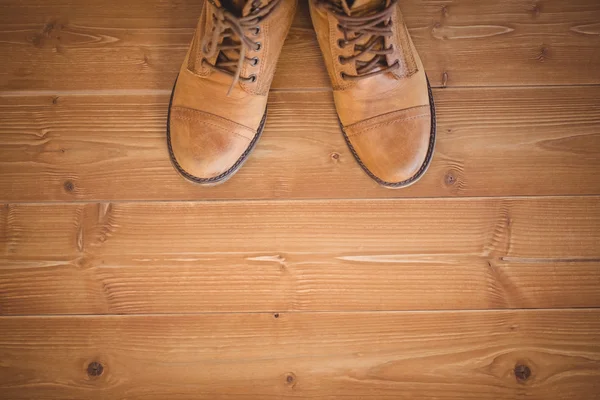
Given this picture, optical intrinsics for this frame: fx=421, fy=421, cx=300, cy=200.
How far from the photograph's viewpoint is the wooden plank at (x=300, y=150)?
3.07 feet

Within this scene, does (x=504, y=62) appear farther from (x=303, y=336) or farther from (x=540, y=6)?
(x=303, y=336)

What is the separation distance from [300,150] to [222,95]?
210mm

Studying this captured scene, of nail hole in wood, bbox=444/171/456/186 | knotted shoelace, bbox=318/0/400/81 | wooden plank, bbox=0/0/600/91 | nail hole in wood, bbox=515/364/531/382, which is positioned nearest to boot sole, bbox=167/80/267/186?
wooden plank, bbox=0/0/600/91

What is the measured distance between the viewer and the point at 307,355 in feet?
3.01

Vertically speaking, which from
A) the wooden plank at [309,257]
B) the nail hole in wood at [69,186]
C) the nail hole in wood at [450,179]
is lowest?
the wooden plank at [309,257]

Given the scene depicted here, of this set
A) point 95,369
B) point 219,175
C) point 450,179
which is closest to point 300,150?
point 219,175

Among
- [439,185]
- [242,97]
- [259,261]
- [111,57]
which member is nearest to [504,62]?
[439,185]

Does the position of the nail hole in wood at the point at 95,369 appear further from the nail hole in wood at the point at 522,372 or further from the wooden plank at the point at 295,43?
the nail hole in wood at the point at 522,372

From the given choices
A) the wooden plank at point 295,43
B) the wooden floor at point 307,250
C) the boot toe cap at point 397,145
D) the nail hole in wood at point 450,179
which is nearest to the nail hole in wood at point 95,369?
the wooden floor at point 307,250

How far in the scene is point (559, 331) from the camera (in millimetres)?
919

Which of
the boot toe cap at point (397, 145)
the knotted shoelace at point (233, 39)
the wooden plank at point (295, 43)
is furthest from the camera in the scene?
the wooden plank at point (295, 43)

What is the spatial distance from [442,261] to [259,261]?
405 mm

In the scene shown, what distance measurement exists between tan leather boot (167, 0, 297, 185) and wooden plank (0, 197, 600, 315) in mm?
121

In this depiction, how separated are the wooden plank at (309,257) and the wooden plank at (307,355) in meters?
0.04
